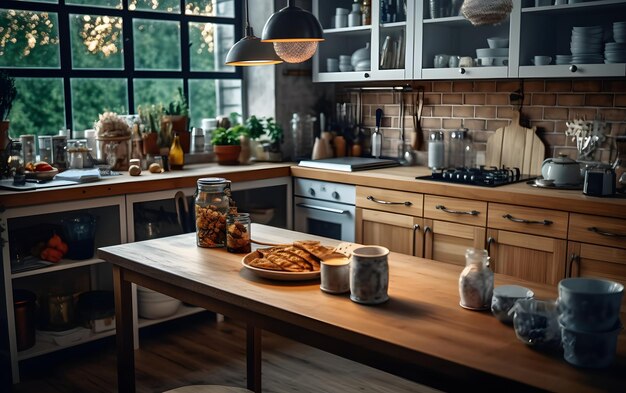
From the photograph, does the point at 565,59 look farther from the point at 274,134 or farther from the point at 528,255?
the point at 274,134

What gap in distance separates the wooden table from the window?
2.11 meters

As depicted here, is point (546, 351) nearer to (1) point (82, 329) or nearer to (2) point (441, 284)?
(2) point (441, 284)

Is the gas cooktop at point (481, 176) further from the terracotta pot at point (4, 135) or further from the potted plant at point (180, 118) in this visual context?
the terracotta pot at point (4, 135)

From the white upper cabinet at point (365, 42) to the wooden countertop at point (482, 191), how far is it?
71 centimetres

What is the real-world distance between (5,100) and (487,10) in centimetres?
275

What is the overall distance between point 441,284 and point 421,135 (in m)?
2.88

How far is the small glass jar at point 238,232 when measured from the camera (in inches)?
101

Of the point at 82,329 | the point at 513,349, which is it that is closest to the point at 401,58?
the point at 82,329

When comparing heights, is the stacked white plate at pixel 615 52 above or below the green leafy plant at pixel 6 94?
above

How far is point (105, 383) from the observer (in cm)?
356

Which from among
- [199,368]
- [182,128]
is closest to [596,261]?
[199,368]

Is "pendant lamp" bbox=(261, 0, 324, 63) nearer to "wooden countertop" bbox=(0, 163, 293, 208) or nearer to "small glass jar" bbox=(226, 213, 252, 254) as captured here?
"small glass jar" bbox=(226, 213, 252, 254)

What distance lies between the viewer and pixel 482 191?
3.76m

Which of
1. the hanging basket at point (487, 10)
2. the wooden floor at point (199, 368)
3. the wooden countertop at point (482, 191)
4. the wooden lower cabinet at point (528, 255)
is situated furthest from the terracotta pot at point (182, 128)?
the hanging basket at point (487, 10)
